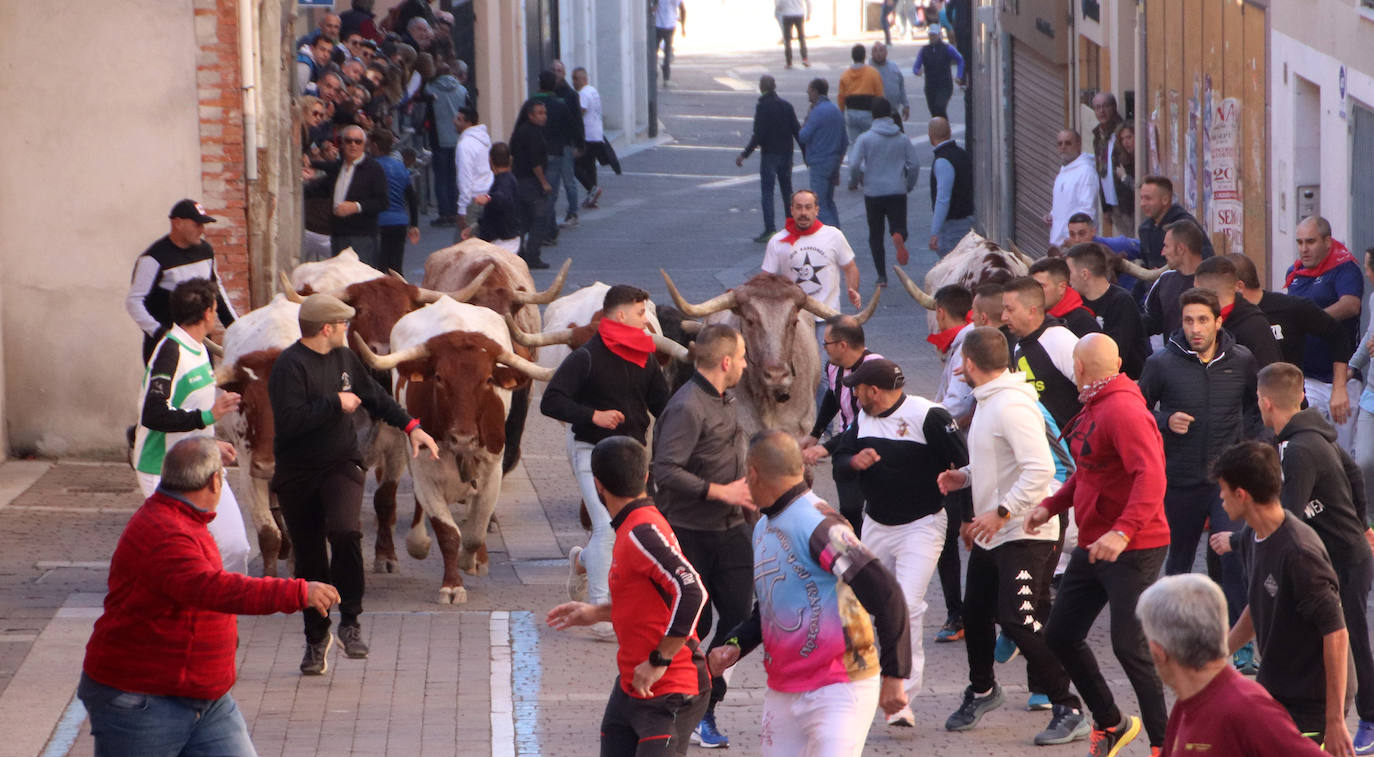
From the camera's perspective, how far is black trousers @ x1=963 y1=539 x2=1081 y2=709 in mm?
7812

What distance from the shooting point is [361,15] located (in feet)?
78.5

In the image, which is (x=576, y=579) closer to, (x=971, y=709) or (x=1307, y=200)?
(x=971, y=709)

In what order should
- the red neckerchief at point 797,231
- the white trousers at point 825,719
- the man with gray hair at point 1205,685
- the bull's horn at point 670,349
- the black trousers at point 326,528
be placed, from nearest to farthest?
the man with gray hair at point 1205,685
the white trousers at point 825,719
the black trousers at point 326,528
the bull's horn at point 670,349
the red neckerchief at point 797,231

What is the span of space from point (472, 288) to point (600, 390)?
3.27m

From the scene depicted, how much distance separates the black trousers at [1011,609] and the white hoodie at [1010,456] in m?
0.08

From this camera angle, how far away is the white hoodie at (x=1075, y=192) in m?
16.9

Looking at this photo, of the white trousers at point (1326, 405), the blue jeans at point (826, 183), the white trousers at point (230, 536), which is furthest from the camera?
the blue jeans at point (826, 183)

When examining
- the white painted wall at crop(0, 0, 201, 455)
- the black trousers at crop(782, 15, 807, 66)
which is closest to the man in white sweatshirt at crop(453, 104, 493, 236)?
the white painted wall at crop(0, 0, 201, 455)

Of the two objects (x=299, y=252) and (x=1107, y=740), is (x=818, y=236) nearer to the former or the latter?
(x=299, y=252)

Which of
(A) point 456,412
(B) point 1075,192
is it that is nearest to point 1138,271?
(A) point 456,412

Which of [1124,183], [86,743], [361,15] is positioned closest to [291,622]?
[86,743]

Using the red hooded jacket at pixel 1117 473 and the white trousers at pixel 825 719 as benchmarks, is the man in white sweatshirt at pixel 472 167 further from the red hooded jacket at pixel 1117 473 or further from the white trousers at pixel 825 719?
the white trousers at pixel 825 719

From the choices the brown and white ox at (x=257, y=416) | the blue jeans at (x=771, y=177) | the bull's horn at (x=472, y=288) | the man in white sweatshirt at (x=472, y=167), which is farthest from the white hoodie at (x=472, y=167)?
the brown and white ox at (x=257, y=416)

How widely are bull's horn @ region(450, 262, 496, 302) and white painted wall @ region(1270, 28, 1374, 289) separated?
5827mm
